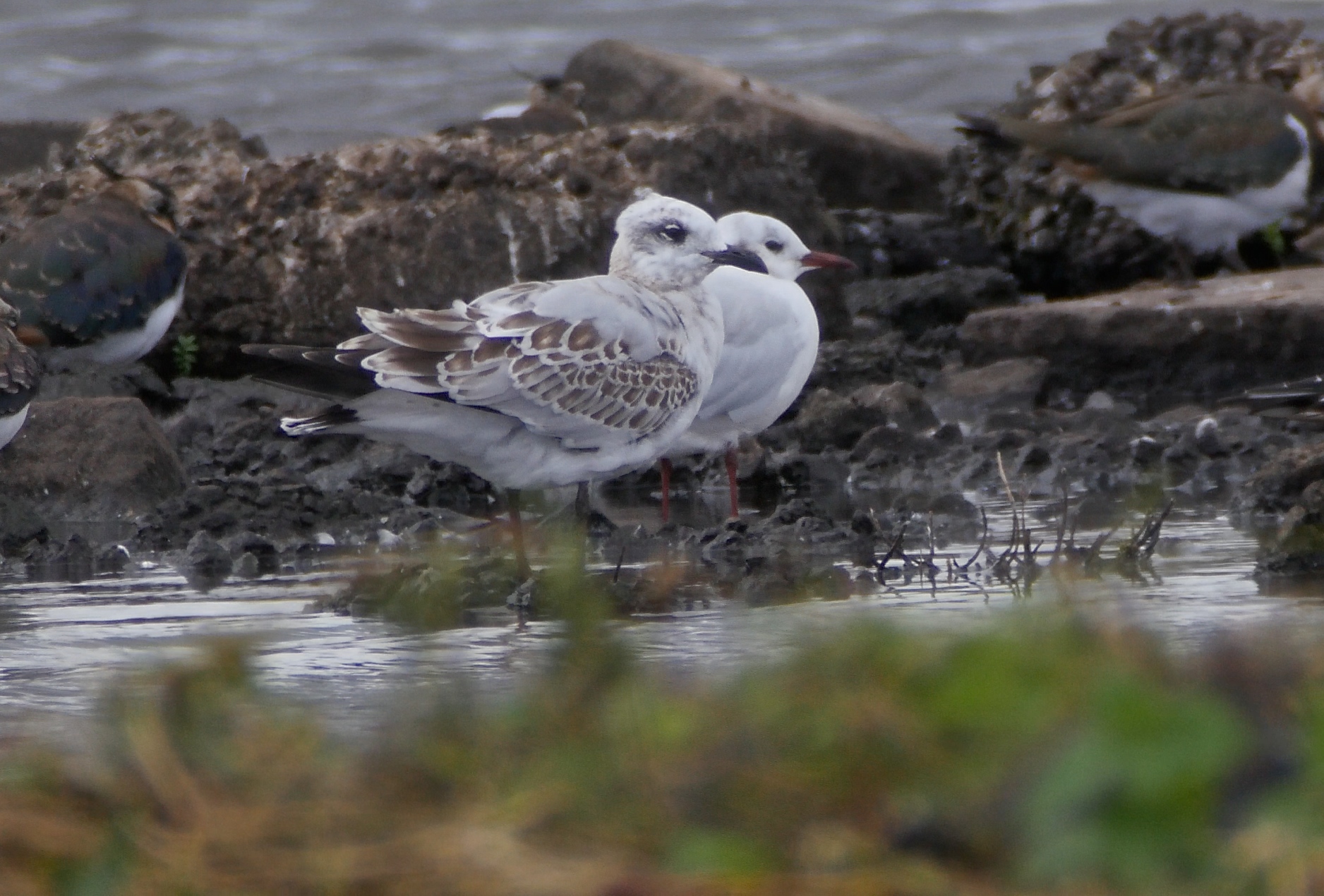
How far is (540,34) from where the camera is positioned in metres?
26.3

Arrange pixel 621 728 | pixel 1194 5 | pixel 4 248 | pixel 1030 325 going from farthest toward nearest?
pixel 1194 5, pixel 1030 325, pixel 4 248, pixel 621 728

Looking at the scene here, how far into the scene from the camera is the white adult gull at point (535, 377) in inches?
251

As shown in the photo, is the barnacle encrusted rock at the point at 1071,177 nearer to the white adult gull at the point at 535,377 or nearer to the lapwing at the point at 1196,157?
the lapwing at the point at 1196,157

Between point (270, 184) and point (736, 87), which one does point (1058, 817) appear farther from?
point (736, 87)

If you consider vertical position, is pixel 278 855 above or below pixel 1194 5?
below

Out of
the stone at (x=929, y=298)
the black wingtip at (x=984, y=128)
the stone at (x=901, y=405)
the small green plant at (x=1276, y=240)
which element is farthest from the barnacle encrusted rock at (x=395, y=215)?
the small green plant at (x=1276, y=240)

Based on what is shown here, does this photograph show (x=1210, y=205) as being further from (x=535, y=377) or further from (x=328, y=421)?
(x=328, y=421)

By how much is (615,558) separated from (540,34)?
20299 millimetres

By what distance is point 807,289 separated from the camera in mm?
→ 11555

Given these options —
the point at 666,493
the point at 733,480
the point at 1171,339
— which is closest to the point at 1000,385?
the point at 1171,339

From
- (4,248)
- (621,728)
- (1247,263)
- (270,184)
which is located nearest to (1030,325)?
(1247,263)

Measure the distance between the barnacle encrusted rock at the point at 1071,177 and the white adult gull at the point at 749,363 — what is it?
4.43 meters

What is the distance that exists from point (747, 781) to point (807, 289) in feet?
30.6

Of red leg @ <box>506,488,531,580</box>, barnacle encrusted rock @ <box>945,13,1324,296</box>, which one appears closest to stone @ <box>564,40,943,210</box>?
barnacle encrusted rock @ <box>945,13,1324,296</box>
